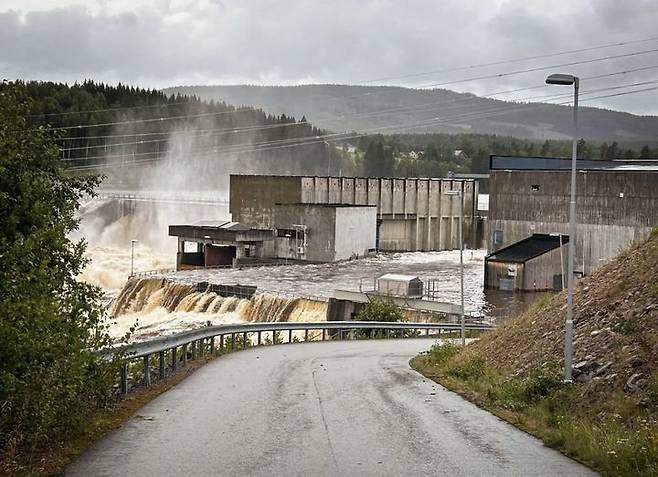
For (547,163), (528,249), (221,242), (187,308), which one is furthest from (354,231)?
(187,308)

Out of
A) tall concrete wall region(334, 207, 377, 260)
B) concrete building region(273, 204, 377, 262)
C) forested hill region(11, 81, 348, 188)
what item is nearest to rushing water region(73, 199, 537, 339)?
tall concrete wall region(334, 207, 377, 260)

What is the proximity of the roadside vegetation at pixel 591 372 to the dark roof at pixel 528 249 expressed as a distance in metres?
37.6

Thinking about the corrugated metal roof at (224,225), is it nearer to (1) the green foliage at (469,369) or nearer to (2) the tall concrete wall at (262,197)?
(2) the tall concrete wall at (262,197)

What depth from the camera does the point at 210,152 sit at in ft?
541

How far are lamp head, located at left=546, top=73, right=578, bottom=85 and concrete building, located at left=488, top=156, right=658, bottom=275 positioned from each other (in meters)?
39.0

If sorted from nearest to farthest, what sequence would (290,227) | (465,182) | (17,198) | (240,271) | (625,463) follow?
(625,463) < (17,198) < (240,271) < (290,227) < (465,182)

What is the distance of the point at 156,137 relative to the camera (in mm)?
164125

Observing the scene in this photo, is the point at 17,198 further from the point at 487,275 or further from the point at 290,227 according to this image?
the point at 290,227

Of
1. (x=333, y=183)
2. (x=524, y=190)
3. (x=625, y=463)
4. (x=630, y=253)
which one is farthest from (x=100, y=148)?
(x=625, y=463)

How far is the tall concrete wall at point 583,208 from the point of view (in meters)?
57.7

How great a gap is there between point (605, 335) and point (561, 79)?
15.7 feet

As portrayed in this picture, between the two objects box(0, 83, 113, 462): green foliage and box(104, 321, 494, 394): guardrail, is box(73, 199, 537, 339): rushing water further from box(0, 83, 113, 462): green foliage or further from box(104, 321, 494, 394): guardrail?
box(0, 83, 113, 462): green foliage

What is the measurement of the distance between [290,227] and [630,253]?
195ft

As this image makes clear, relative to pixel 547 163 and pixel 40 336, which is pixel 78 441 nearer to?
pixel 40 336
